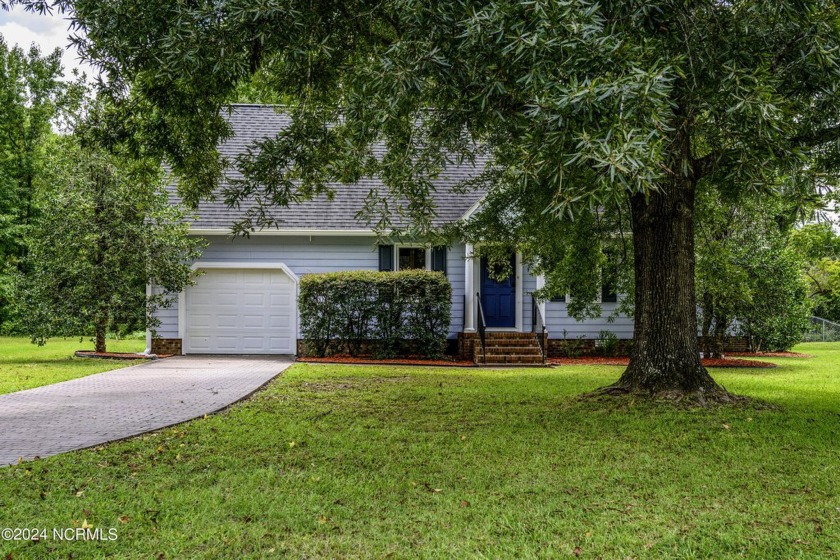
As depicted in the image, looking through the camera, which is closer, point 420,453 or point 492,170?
point 420,453

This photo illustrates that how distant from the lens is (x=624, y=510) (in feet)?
14.3

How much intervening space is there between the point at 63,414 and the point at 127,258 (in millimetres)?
7399

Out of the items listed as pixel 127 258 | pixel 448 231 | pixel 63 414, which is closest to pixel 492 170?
pixel 448 231

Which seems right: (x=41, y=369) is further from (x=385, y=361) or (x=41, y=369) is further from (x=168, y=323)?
(x=385, y=361)

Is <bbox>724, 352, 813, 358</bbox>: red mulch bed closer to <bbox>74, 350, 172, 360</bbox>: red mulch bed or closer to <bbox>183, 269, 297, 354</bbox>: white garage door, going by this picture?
<bbox>183, 269, 297, 354</bbox>: white garage door

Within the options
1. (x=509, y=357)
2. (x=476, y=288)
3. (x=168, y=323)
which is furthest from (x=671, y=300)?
(x=168, y=323)

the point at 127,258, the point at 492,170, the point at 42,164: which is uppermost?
the point at 42,164

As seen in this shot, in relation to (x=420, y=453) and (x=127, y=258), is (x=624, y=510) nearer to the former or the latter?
(x=420, y=453)

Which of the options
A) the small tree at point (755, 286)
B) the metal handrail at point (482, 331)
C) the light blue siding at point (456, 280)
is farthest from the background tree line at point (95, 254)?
the small tree at point (755, 286)

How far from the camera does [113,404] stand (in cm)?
838

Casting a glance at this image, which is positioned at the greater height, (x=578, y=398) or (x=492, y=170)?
(x=492, y=170)

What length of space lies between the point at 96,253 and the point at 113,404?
7.01 meters

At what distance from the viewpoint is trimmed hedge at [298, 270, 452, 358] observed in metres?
14.8

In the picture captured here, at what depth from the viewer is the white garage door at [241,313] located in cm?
1627
